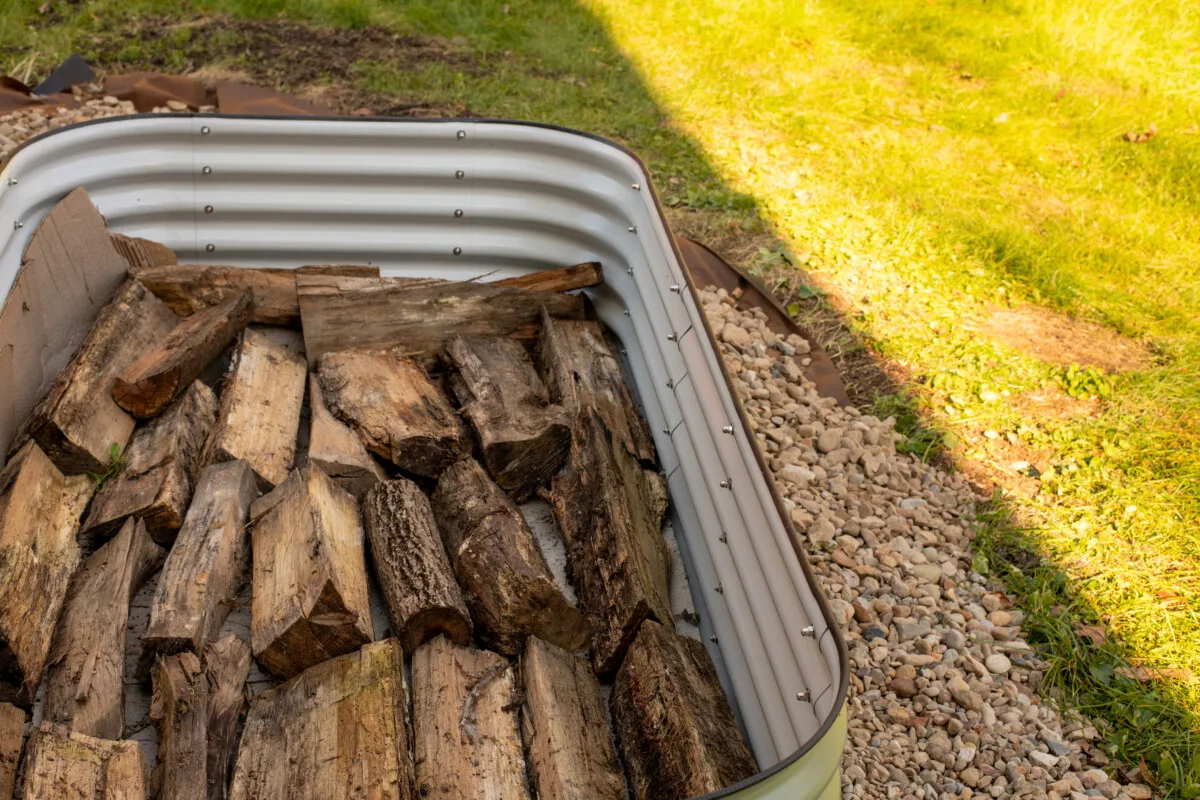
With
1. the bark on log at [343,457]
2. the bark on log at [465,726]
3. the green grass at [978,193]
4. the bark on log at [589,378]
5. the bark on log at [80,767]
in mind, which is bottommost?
the green grass at [978,193]

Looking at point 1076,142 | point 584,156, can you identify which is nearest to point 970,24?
point 1076,142

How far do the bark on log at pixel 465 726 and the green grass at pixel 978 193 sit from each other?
5.46ft

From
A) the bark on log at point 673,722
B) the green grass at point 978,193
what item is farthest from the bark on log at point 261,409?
the green grass at point 978,193

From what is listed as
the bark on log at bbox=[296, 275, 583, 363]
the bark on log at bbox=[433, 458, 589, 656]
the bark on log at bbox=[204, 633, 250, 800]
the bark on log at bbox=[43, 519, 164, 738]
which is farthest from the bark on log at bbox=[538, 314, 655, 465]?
the bark on log at bbox=[43, 519, 164, 738]

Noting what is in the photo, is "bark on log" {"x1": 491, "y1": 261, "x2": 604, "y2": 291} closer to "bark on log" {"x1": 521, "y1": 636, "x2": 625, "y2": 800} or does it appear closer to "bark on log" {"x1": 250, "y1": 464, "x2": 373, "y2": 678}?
"bark on log" {"x1": 250, "y1": 464, "x2": 373, "y2": 678}

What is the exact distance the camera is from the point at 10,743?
2.04 m

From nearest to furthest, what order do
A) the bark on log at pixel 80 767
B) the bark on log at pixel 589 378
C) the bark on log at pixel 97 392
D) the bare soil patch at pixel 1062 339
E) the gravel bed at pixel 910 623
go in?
the bark on log at pixel 80 767
the gravel bed at pixel 910 623
the bark on log at pixel 97 392
the bark on log at pixel 589 378
the bare soil patch at pixel 1062 339

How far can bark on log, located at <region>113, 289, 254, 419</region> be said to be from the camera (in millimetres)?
2982

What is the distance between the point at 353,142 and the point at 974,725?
2739 mm

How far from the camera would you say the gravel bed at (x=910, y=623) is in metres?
2.60

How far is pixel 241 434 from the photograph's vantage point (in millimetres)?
2947

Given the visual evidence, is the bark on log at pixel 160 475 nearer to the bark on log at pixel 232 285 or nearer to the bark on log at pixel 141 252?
the bark on log at pixel 232 285

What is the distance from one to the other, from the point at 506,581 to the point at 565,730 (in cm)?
41

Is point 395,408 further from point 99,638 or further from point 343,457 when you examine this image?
point 99,638
